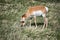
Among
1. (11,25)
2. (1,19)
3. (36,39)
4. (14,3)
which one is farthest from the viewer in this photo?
(14,3)

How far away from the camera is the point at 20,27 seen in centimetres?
558

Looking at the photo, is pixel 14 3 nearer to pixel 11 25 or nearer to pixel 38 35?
pixel 11 25

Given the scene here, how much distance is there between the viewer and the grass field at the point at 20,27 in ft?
17.1

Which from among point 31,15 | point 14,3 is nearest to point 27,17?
point 31,15

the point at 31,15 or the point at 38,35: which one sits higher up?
the point at 31,15

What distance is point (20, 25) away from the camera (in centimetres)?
568

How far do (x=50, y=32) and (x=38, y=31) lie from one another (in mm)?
273

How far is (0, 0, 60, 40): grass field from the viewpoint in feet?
17.1

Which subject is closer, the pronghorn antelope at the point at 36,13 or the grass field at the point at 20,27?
the grass field at the point at 20,27

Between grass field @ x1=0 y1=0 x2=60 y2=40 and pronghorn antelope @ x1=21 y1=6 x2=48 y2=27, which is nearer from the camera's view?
grass field @ x1=0 y1=0 x2=60 y2=40

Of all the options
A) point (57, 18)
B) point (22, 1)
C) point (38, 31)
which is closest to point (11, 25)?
point (38, 31)

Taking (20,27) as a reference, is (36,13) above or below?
above

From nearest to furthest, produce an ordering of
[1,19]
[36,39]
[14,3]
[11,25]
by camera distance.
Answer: [36,39] < [11,25] < [1,19] < [14,3]

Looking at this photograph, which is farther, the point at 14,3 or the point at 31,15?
the point at 14,3
